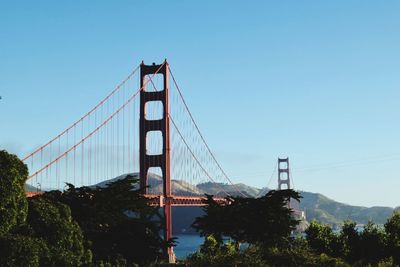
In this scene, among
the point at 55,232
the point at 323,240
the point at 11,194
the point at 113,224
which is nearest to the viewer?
the point at 11,194

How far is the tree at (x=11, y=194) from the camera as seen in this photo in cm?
2800

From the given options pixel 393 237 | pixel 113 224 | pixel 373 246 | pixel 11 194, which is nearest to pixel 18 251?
pixel 11 194

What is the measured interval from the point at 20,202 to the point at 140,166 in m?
42.6

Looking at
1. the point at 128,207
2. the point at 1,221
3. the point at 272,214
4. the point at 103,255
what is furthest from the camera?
the point at 272,214

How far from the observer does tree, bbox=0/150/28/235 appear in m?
28.0

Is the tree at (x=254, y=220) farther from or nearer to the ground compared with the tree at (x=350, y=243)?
farther from the ground

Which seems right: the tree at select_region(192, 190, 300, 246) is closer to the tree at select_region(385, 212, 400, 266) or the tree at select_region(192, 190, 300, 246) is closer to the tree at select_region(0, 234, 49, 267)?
the tree at select_region(385, 212, 400, 266)

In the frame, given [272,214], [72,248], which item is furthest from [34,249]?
[272,214]

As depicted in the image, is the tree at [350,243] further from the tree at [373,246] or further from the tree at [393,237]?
the tree at [393,237]

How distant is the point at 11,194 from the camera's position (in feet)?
92.3

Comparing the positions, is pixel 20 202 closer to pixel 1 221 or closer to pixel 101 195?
pixel 1 221

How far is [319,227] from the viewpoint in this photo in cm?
5366

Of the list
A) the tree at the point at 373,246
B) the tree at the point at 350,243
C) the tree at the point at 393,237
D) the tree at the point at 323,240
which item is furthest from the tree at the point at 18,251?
the tree at the point at 393,237

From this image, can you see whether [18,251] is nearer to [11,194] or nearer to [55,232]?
[11,194]
